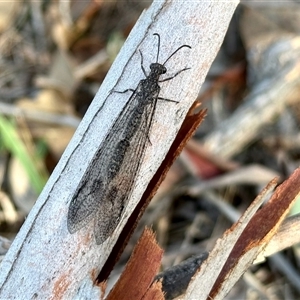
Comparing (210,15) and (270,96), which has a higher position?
(270,96)

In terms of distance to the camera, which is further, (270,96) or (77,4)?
(77,4)

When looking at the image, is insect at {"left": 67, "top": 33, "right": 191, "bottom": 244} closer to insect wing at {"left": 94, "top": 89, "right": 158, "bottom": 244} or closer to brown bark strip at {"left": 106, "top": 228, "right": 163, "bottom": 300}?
insect wing at {"left": 94, "top": 89, "right": 158, "bottom": 244}

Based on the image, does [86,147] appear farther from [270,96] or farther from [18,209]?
[270,96]

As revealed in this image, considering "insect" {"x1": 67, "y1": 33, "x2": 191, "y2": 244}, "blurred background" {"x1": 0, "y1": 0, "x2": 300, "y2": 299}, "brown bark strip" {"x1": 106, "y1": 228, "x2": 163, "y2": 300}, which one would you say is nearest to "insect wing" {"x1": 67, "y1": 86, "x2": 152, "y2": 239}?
"insect" {"x1": 67, "y1": 33, "x2": 191, "y2": 244}

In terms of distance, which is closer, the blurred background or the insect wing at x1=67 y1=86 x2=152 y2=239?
the insect wing at x1=67 y1=86 x2=152 y2=239

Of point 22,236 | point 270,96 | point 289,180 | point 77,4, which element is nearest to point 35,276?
point 22,236

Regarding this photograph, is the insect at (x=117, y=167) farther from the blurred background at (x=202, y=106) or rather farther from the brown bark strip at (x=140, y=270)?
the blurred background at (x=202, y=106)
